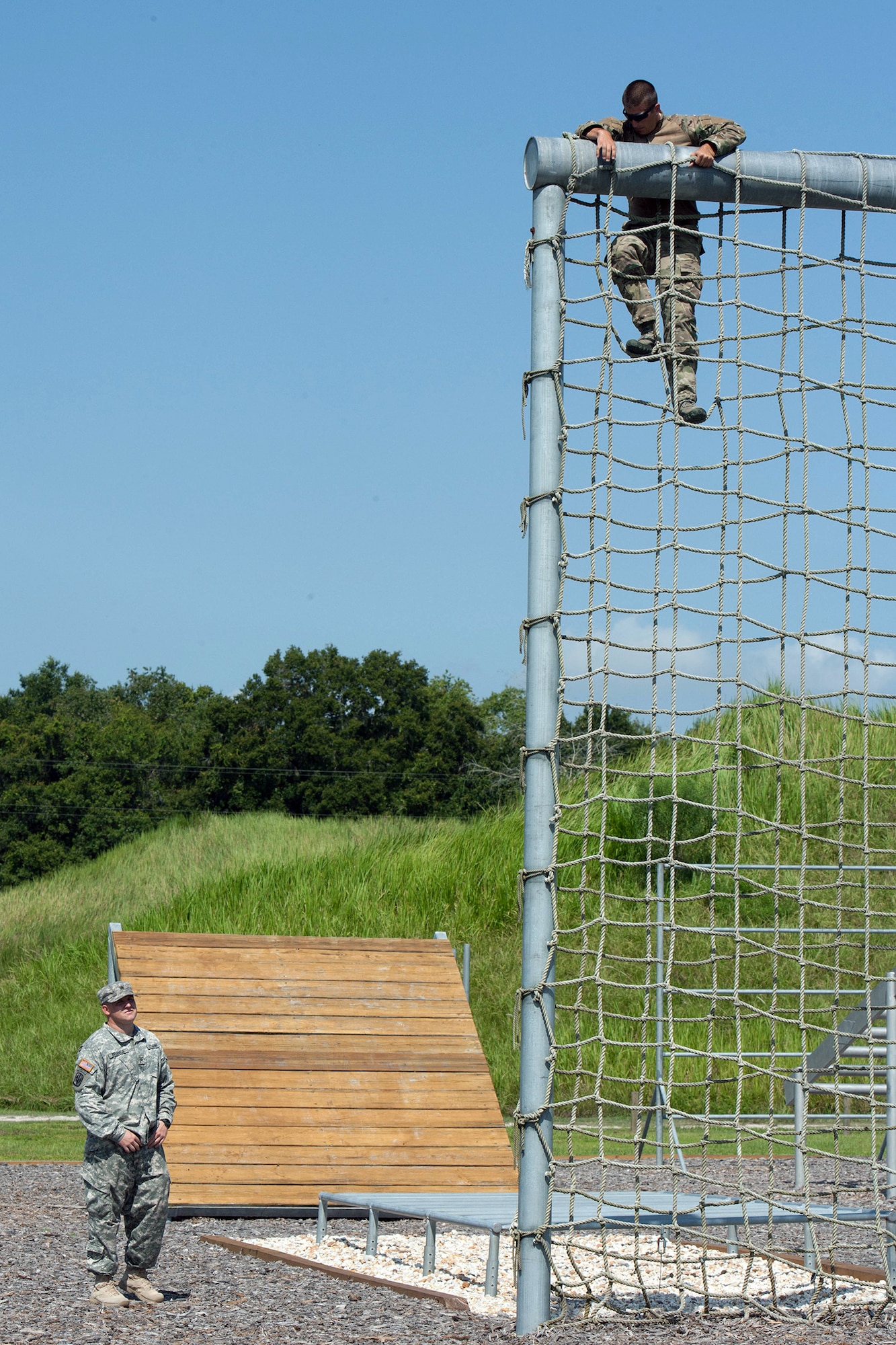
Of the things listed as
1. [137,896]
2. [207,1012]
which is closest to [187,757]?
[137,896]

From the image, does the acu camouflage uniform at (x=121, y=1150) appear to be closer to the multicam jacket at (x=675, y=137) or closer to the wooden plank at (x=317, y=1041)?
the wooden plank at (x=317, y=1041)

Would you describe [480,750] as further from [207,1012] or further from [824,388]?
[824,388]

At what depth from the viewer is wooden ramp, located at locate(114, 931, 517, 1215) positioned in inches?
351

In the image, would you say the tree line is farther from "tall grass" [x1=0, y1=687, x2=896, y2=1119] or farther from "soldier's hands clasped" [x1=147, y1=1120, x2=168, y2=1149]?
"soldier's hands clasped" [x1=147, y1=1120, x2=168, y2=1149]

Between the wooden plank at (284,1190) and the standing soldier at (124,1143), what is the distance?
2.28 metres

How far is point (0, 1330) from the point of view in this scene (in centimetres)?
524

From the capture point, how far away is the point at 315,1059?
380 inches

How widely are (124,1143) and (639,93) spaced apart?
4.77 m

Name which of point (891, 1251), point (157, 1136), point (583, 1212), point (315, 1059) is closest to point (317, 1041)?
point (315, 1059)

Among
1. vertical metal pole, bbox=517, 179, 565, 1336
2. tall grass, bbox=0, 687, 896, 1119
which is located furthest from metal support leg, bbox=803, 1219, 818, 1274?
tall grass, bbox=0, 687, 896, 1119

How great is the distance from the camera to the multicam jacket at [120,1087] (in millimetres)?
6145

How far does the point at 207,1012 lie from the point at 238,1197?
4.54ft

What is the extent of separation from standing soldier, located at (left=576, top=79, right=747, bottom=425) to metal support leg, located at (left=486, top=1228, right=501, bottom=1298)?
368 centimetres

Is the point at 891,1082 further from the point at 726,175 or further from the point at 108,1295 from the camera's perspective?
the point at 726,175
